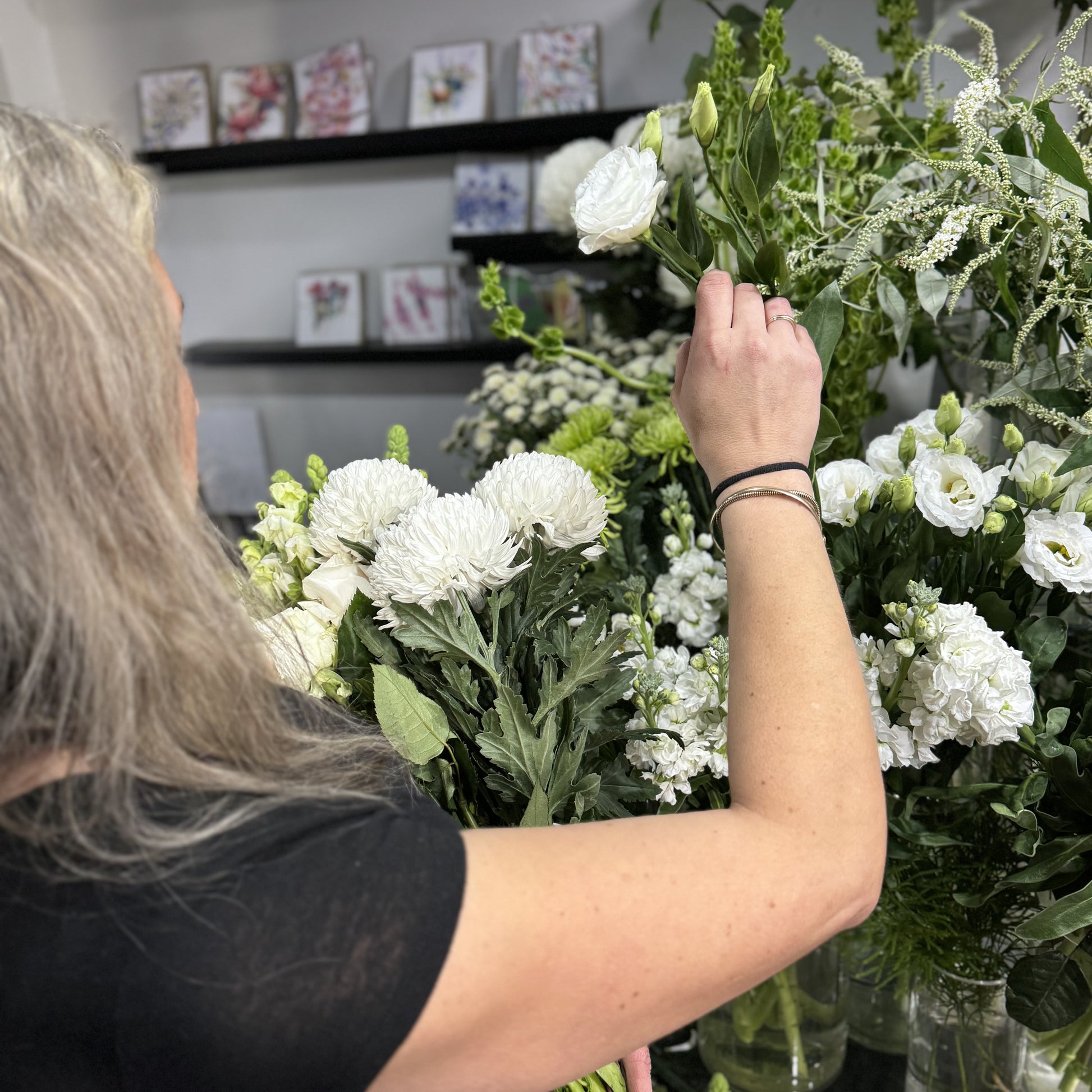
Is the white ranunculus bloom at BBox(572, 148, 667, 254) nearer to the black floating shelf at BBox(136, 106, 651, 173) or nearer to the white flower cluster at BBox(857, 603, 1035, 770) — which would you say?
the white flower cluster at BBox(857, 603, 1035, 770)

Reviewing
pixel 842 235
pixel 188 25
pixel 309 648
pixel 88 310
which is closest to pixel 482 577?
pixel 309 648

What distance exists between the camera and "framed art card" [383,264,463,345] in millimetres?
2572

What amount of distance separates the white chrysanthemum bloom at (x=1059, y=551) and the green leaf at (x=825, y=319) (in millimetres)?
193

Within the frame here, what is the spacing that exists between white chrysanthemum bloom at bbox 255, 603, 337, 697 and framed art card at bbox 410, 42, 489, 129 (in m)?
1.98

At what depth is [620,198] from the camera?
689mm

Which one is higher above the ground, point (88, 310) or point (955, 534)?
point (88, 310)

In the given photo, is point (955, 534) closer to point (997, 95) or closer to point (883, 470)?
point (883, 470)

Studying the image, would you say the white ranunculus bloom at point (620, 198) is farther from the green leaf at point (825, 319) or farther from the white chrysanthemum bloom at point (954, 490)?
the white chrysanthemum bloom at point (954, 490)

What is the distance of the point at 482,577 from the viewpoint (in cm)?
67

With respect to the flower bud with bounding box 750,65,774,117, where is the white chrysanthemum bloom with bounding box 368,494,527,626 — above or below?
below

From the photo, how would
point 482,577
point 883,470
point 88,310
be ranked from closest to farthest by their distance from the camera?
point 88,310, point 482,577, point 883,470

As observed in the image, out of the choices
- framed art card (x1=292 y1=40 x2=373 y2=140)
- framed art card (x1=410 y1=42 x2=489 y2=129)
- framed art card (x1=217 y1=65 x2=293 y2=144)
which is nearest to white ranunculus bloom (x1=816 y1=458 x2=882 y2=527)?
framed art card (x1=410 y1=42 x2=489 y2=129)

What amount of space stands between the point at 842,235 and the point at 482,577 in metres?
0.50

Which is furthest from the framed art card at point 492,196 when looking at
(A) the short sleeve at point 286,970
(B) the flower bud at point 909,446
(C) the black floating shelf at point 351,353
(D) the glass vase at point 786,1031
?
(A) the short sleeve at point 286,970
